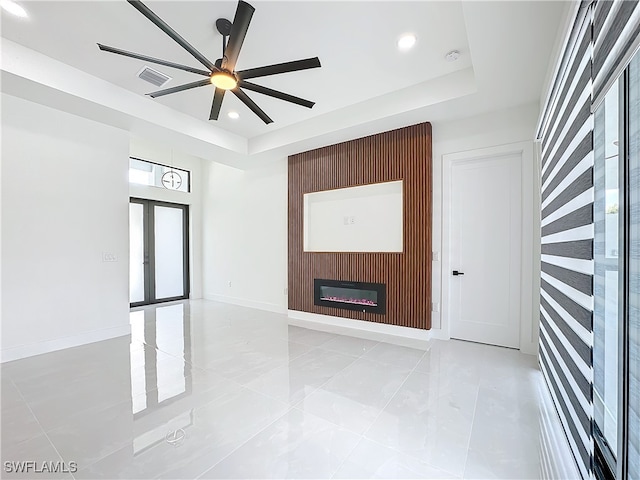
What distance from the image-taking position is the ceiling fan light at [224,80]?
2.33 metres

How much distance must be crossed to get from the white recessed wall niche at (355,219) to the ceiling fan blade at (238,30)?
8.85ft

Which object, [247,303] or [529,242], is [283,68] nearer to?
[529,242]

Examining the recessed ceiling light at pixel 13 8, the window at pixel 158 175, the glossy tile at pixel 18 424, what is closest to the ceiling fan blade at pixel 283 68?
the recessed ceiling light at pixel 13 8

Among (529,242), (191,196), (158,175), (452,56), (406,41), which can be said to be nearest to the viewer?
(406,41)

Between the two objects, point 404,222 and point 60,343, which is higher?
point 404,222

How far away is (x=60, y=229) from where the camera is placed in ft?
12.0

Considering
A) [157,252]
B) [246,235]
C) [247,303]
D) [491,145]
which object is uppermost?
[491,145]

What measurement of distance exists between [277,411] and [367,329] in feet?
7.81

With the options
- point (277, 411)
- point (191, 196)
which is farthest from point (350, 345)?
point (191, 196)

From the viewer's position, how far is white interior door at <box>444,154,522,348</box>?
3.43 m

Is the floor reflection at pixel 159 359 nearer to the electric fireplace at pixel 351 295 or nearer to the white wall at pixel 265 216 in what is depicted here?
the white wall at pixel 265 216

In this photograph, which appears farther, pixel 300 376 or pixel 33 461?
pixel 300 376

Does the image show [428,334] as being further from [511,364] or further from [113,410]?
[113,410]

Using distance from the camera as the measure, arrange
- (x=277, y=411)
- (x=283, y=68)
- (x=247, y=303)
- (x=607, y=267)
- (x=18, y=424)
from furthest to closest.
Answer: (x=247, y=303) → (x=283, y=68) → (x=277, y=411) → (x=18, y=424) → (x=607, y=267)
